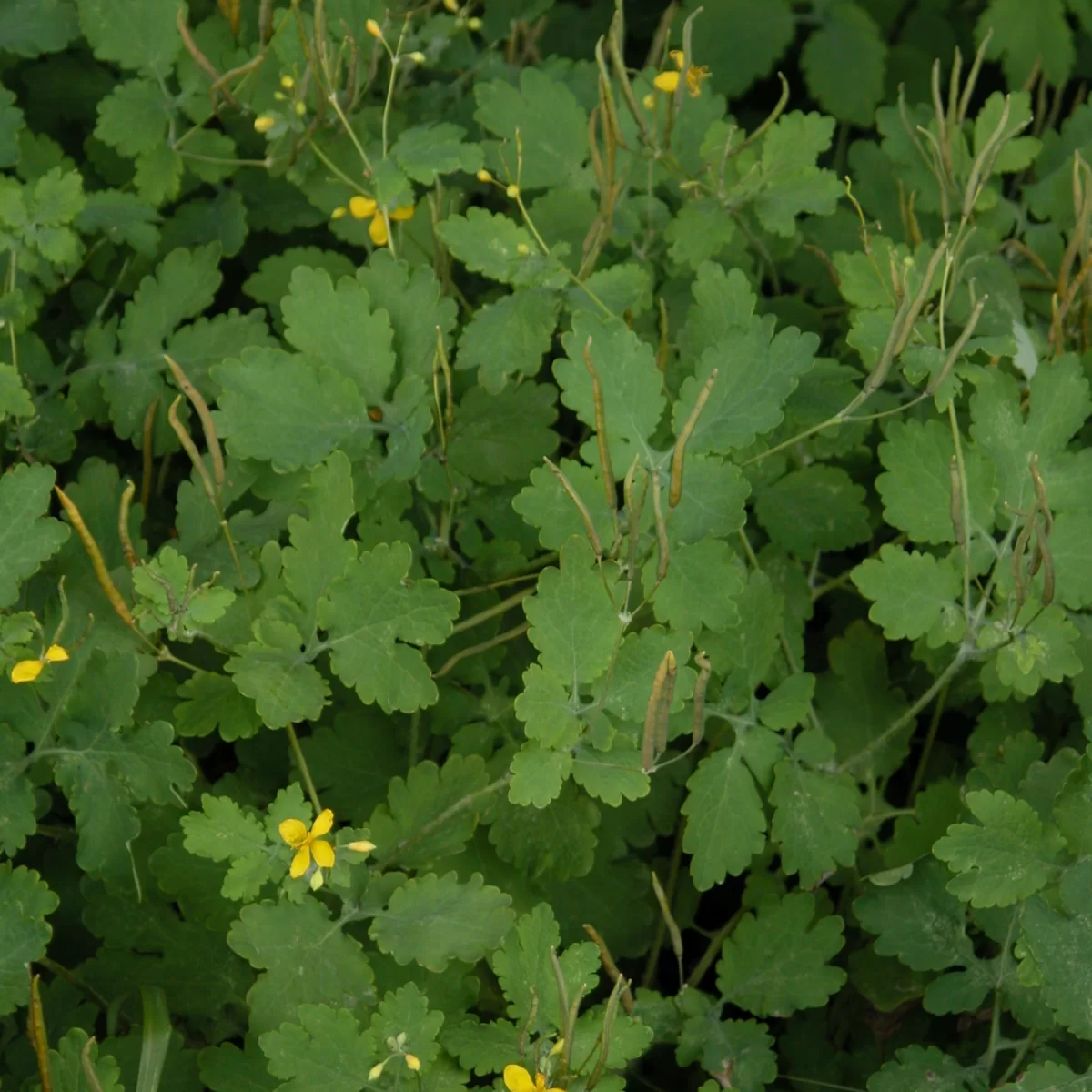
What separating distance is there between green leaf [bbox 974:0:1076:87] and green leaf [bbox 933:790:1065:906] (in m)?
1.44

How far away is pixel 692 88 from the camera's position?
175cm

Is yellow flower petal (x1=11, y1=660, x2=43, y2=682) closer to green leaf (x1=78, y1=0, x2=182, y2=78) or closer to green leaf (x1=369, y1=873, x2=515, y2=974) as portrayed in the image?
green leaf (x1=369, y1=873, x2=515, y2=974)

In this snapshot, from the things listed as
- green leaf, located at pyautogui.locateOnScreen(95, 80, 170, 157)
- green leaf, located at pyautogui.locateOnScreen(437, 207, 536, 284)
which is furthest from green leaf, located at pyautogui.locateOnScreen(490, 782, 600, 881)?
green leaf, located at pyautogui.locateOnScreen(95, 80, 170, 157)

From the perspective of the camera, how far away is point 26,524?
144cm

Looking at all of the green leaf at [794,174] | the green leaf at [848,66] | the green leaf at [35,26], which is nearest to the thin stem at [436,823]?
the green leaf at [794,174]

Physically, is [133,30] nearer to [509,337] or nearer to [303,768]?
[509,337]

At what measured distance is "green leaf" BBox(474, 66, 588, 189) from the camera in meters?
1.85

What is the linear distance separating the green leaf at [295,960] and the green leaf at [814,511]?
0.84 m

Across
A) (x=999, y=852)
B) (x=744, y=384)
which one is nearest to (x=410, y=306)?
(x=744, y=384)

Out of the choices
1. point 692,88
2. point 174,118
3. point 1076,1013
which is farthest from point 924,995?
point 174,118

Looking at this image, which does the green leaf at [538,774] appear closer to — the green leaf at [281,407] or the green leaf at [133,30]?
the green leaf at [281,407]

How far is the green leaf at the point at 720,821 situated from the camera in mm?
1525

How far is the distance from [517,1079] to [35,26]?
1.69 meters

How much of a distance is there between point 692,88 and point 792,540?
0.68m
